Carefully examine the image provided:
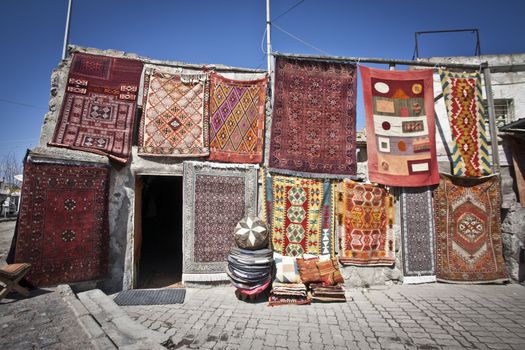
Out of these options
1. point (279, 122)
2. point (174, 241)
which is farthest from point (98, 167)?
point (174, 241)

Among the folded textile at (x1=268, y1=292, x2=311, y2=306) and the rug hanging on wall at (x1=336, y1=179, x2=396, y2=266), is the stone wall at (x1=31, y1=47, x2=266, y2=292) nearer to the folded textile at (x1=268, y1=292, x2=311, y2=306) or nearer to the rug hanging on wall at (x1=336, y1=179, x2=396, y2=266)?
the folded textile at (x1=268, y1=292, x2=311, y2=306)

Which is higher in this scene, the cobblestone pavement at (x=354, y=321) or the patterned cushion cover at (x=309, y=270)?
the patterned cushion cover at (x=309, y=270)

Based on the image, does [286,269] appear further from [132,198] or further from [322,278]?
[132,198]

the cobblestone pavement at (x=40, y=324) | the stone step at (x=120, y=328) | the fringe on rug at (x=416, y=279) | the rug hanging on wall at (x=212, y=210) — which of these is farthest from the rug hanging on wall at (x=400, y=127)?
the cobblestone pavement at (x=40, y=324)

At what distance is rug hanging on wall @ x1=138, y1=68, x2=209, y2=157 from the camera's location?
500cm

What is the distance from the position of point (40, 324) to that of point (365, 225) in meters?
5.03

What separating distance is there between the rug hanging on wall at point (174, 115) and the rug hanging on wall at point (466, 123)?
5103 millimetres

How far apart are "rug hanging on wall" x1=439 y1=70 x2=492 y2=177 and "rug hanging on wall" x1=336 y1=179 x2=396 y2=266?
5.79ft

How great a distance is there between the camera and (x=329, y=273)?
470 centimetres

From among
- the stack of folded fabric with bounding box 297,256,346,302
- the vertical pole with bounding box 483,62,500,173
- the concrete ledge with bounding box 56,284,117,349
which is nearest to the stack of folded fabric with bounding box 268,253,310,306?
the stack of folded fabric with bounding box 297,256,346,302

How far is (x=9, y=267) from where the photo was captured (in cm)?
351

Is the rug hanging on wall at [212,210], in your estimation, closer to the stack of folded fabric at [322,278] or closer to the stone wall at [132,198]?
the stone wall at [132,198]

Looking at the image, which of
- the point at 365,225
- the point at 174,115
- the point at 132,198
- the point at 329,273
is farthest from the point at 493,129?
the point at 132,198

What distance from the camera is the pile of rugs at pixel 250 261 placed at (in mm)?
4305
